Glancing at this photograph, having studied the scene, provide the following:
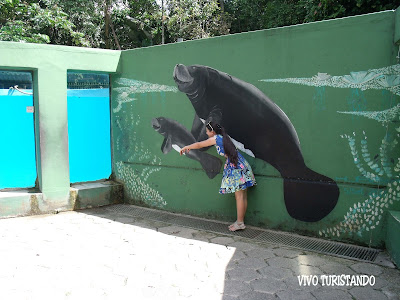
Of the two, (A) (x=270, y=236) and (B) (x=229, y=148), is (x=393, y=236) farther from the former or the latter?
(B) (x=229, y=148)

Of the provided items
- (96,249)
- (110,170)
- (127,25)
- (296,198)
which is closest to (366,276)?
(296,198)

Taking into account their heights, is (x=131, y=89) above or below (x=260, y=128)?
above

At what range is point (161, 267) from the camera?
361cm

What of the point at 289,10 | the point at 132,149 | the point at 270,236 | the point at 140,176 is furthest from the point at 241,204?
the point at 289,10

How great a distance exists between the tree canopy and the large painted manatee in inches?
257

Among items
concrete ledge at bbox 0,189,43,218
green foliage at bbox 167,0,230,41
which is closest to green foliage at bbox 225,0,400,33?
green foliage at bbox 167,0,230,41

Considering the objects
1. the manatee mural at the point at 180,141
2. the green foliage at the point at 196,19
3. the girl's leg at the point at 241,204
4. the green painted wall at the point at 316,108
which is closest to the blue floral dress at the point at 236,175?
the girl's leg at the point at 241,204

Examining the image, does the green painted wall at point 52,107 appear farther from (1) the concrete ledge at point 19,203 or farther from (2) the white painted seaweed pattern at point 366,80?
(2) the white painted seaweed pattern at point 366,80

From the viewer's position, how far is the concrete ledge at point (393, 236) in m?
3.50

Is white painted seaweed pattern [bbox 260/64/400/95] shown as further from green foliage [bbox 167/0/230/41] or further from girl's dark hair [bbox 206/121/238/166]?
green foliage [bbox 167/0/230/41]

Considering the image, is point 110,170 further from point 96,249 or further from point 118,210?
point 96,249

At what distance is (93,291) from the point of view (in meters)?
3.13

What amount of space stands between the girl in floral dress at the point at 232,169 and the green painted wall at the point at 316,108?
221 mm

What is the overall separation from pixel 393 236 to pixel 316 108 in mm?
1602
